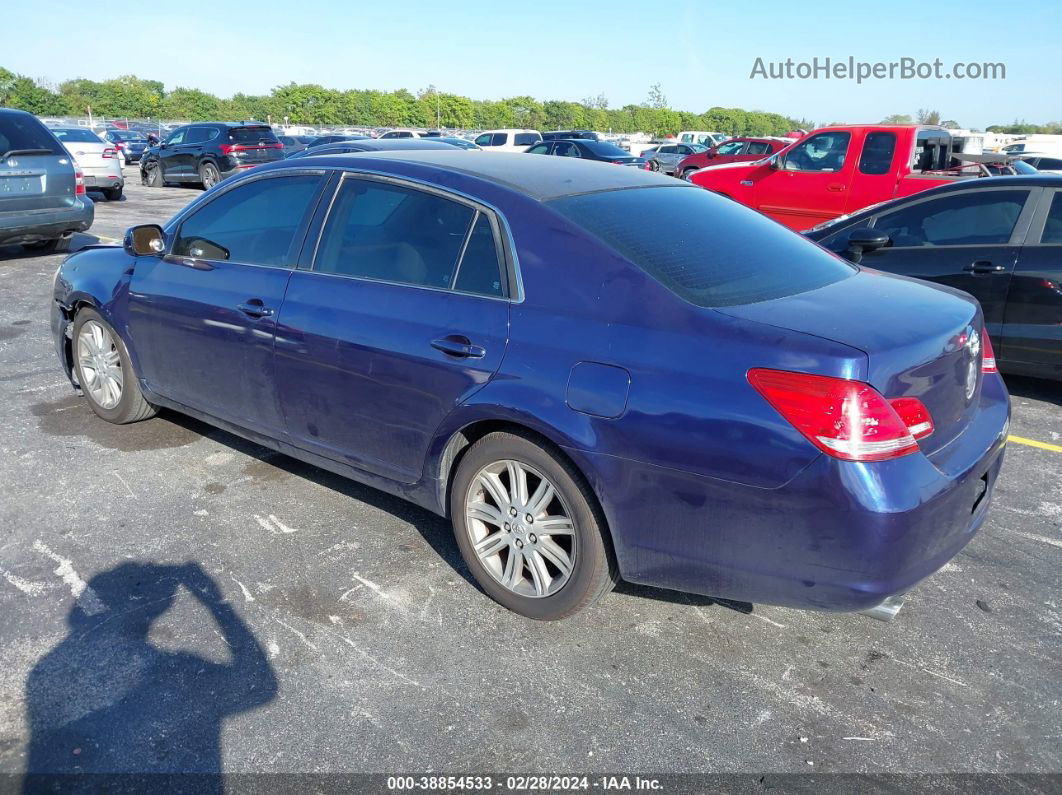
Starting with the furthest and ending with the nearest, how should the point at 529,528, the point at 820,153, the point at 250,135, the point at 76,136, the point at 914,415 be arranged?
1. the point at 250,135
2. the point at 76,136
3. the point at 820,153
4. the point at 529,528
5. the point at 914,415

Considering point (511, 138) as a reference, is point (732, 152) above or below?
below

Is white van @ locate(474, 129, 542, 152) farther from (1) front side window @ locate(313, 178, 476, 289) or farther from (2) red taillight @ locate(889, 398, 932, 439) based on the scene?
(2) red taillight @ locate(889, 398, 932, 439)

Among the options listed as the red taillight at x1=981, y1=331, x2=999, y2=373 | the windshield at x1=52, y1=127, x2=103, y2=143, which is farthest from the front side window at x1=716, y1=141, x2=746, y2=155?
the red taillight at x1=981, y1=331, x2=999, y2=373

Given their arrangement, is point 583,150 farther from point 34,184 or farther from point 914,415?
point 914,415

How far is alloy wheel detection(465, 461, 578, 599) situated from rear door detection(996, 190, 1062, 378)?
397 cm

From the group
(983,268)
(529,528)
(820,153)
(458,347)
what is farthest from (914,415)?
(820,153)

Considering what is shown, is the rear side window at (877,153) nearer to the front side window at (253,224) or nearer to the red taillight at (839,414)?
the front side window at (253,224)

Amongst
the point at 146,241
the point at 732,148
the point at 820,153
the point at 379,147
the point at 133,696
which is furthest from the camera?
the point at 732,148

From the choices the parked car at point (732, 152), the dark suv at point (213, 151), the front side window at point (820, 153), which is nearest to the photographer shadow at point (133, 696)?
the front side window at point (820, 153)

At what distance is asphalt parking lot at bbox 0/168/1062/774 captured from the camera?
255cm

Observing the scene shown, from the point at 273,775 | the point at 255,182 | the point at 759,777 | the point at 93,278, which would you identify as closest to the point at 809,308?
the point at 759,777

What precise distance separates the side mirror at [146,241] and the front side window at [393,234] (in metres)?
1.30

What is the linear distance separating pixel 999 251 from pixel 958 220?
1.42 ft

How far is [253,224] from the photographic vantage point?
4148mm
